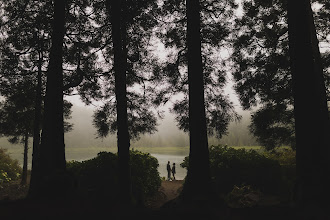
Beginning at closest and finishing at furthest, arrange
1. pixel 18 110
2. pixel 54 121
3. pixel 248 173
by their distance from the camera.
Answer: pixel 54 121
pixel 248 173
pixel 18 110

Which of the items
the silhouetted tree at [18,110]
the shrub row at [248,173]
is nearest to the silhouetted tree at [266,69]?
the shrub row at [248,173]

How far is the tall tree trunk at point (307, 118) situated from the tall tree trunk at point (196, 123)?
2.28 m

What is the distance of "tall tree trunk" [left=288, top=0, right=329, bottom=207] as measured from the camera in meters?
3.78

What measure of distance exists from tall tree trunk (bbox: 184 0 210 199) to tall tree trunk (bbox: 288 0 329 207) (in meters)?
2.28

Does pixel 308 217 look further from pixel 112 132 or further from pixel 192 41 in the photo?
pixel 112 132

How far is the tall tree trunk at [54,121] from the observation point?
567 centimetres

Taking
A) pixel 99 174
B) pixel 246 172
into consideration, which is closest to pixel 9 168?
pixel 99 174

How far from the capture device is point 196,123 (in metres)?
5.80

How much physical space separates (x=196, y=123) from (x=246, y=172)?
4.05m

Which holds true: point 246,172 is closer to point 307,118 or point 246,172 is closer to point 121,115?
point 307,118

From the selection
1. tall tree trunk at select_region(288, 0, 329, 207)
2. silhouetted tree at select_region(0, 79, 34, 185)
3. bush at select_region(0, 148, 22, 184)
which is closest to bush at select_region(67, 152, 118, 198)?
silhouetted tree at select_region(0, 79, 34, 185)

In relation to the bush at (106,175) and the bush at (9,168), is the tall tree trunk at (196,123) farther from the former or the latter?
the bush at (9,168)

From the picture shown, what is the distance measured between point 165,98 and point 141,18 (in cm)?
340

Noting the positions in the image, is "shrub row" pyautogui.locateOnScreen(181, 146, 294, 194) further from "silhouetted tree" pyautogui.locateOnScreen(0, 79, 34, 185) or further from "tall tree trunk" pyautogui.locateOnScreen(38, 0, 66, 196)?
"silhouetted tree" pyautogui.locateOnScreen(0, 79, 34, 185)
